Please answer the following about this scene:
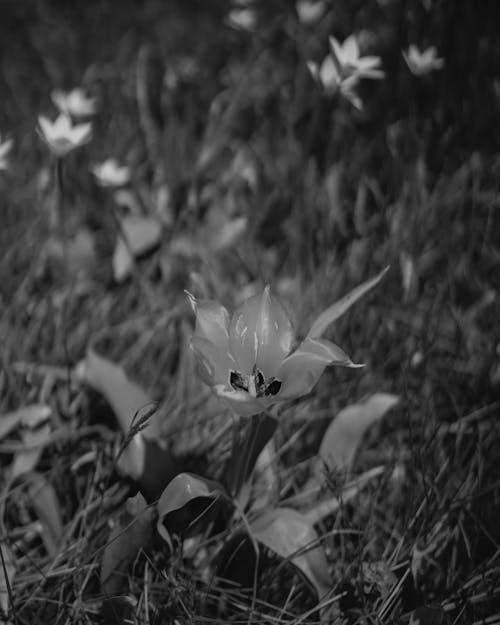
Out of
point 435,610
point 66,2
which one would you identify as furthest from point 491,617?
point 66,2

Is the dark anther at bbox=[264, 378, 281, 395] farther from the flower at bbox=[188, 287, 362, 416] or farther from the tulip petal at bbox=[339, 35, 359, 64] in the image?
the tulip petal at bbox=[339, 35, 359, 64]

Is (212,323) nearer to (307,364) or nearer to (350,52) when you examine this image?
(307,364)

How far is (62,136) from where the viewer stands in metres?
1.45

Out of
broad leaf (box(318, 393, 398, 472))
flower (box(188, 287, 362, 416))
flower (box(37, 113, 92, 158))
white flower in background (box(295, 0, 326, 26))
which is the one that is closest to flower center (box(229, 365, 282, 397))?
flower (box(188, 287, 362, 416))

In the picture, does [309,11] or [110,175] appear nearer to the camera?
[110,175]

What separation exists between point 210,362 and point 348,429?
487 mm

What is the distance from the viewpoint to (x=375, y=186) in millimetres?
1949

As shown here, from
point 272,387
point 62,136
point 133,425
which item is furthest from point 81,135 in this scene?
point 272,387

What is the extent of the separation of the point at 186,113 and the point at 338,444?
127 centimetres

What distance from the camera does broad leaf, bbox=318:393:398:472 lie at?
129 centimetres

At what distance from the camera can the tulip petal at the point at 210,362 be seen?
2.89 feet

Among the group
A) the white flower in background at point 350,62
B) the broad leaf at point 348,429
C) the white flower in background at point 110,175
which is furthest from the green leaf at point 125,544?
the white flower in background at point 350,62

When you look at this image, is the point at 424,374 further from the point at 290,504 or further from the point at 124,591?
the point at 124,591

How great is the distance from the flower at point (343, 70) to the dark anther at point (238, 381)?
744 millimetres
